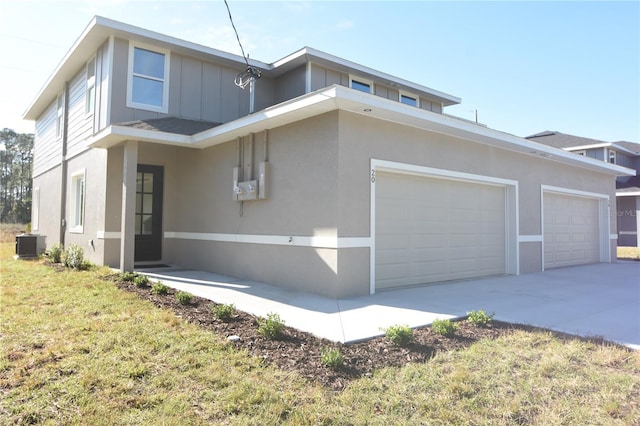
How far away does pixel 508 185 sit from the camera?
10.2 meters

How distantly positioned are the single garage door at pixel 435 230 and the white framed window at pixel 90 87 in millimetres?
8433

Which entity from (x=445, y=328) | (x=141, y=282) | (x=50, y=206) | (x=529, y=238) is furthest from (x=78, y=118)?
(x=529, y=238)

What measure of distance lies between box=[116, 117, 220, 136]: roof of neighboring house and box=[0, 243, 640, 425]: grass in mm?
5240

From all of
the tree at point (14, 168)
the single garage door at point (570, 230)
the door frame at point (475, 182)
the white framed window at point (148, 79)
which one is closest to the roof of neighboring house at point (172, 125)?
the white framed window at point (148, 79)

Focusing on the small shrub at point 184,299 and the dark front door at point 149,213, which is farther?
the dark front door at point 149,213

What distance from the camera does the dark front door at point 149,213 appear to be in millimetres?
10914

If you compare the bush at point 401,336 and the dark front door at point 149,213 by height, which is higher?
the dark front door at point 149,213

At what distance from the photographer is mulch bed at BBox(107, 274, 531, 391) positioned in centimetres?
362

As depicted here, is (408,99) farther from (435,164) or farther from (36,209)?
(36,209)

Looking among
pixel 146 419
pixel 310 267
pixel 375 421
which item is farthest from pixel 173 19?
pixel 375 421

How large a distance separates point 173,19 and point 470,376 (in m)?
8.69

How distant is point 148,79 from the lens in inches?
410

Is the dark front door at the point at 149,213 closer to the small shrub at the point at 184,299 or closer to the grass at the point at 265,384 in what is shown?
the small shrub at the point at 184,299

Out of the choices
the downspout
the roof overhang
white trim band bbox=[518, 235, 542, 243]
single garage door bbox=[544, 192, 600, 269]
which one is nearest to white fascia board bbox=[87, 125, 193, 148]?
the roof overhang
